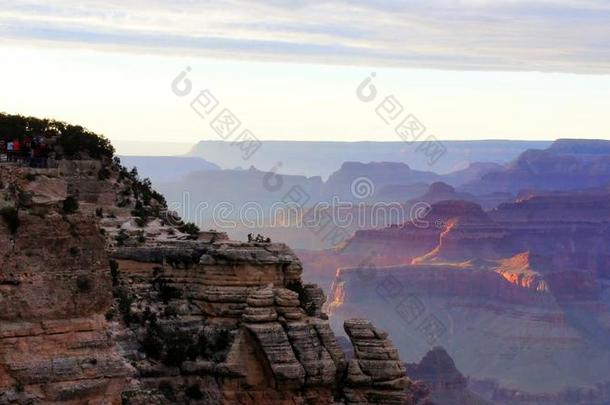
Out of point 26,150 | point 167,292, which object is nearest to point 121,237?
point 167,292

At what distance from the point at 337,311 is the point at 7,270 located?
14715 cm

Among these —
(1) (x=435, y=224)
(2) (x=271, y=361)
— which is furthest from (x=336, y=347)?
(1) (x=435, y=224)

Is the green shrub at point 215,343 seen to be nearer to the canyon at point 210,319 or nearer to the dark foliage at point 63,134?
the canyon at point 210,319

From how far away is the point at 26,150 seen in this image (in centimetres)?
4028

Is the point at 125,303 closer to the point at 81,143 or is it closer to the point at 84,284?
the point at 81,143

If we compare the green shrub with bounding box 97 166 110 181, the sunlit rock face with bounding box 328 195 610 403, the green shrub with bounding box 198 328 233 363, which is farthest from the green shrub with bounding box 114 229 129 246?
the sunlit rock face with bounding box 328 195 610 403

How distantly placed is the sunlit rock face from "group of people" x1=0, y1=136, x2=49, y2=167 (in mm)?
114263

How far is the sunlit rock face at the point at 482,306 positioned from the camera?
161 meters

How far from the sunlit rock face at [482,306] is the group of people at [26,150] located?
114263 mm

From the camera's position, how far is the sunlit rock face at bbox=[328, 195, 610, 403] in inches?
6353

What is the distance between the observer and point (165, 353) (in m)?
36.2

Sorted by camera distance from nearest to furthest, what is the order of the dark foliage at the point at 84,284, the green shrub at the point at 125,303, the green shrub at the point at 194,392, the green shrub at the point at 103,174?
the dark foliage at the point at 84,284, the green shrub at the point at 194,392, the green shrub at the point at 125,303, the green shrub at the point at 103,174

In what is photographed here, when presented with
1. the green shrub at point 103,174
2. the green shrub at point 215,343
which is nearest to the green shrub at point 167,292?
the green shrub at point 215,343

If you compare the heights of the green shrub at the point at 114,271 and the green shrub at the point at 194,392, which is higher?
the green shrub at the point at 114,271
